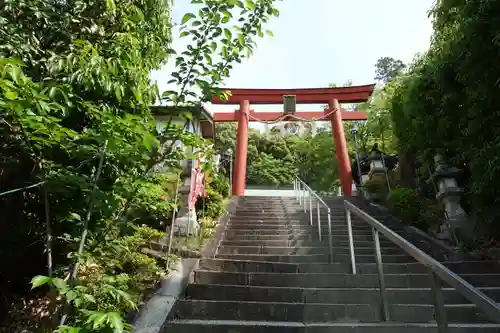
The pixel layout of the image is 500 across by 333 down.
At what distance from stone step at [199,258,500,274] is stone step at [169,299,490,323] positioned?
1.07m

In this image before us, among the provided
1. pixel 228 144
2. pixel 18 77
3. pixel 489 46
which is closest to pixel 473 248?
pixel 489 46

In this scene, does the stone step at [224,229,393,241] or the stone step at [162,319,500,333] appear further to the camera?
the stone step at [224,229,393,241]

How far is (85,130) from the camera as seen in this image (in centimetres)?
237

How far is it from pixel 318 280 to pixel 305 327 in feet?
3.95

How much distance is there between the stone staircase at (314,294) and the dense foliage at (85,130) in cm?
101

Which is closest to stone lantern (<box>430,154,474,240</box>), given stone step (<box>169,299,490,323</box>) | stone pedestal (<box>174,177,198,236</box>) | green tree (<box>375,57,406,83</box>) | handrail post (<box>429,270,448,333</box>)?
stone step (<box>169,299,490,323</box>)

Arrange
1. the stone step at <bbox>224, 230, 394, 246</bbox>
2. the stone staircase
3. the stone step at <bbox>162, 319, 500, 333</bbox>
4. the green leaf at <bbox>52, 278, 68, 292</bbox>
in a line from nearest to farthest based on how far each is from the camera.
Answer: the green leaf at <bbox>52, 278, 68, 292</bbox> → the stone step at <bbox>162, 319, 500, 333</bbox> → the stone staircase → the stone step at <bbox>224, 230, 394, 246</bbox>

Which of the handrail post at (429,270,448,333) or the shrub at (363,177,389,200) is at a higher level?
the shrub at (363,177,389,200)

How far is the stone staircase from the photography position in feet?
11.3

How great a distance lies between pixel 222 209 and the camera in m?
8.04

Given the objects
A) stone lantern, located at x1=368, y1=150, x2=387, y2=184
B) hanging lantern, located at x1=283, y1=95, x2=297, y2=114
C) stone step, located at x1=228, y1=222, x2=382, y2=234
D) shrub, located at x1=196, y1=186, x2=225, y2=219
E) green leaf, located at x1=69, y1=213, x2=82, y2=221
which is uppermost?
hanging lantern, located at x1=283, y1=95, x2=297, y2=114

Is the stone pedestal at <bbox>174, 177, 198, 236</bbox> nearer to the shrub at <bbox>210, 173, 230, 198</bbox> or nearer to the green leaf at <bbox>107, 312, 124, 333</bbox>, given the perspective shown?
the shrub at <bbox>210, 173, 230, 198</bbox>

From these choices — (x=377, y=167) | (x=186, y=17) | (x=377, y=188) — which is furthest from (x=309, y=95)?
(x=186, y=17)

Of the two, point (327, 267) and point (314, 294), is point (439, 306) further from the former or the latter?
point (327, 267)
